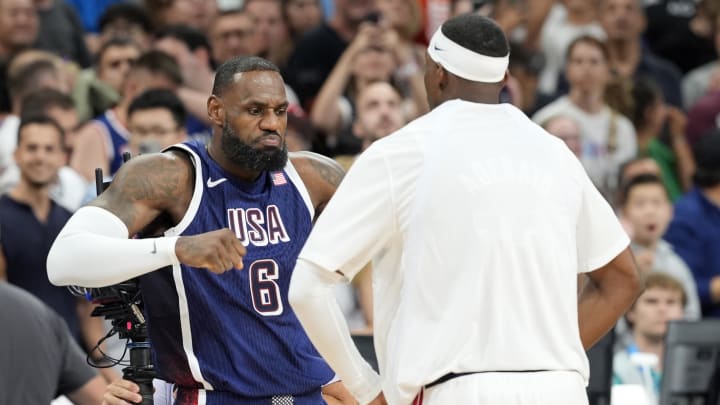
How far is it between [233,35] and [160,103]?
2395 mm

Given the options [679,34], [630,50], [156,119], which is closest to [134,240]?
[156,119]

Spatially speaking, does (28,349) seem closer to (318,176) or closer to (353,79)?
(318,176)

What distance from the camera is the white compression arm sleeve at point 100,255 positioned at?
5.21 m

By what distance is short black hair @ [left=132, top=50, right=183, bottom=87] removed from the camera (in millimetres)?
10148

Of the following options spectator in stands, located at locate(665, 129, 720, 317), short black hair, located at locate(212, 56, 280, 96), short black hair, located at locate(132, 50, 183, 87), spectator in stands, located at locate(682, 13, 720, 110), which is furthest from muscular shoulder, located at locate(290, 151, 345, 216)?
spectator in stands, located at locate(682, 13, 720, 110)

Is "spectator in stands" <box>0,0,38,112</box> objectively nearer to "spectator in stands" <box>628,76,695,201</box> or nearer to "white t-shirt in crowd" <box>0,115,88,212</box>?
"white t-shirt in crowd" <box>0,115,88,212</box>

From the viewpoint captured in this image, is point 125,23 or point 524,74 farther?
point 524,74

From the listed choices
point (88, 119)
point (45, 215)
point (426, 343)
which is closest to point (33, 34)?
point (88, 119)

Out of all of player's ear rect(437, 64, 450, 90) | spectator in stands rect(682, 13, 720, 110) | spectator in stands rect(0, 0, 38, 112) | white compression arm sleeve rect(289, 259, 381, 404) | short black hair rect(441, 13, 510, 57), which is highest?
short black hair rect(441, 13, 510, 57)

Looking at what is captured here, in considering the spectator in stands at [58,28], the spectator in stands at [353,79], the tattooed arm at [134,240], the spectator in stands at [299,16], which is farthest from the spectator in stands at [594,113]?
the tattooed arm at [134,240]

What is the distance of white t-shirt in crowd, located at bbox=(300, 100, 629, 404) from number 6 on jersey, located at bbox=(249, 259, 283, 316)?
Answer: 2.88 feet

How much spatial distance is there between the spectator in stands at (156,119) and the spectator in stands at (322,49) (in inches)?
94.1

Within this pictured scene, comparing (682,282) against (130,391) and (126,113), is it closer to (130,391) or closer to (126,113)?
(126,113)

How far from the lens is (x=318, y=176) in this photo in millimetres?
6102
